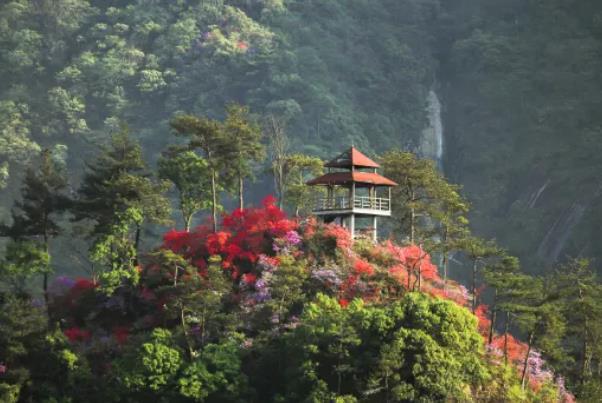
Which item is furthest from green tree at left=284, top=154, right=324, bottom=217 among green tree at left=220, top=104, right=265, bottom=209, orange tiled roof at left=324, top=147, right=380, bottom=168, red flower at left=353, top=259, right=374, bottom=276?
red flower at left=353, top=259, right=374, bottom=276

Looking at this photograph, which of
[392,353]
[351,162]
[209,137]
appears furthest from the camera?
[209,137]

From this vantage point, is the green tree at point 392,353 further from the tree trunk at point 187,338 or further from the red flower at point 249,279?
the red flower at point 249,279

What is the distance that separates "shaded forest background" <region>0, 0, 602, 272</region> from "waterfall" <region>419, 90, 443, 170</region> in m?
1.12

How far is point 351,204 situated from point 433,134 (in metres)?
71.7

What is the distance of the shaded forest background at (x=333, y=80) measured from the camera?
11150 cm

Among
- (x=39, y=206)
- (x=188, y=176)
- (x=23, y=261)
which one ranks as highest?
(x=188, y=176)

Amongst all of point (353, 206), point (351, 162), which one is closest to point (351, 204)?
point (353, 206)

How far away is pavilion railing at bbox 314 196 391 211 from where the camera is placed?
57188 mm

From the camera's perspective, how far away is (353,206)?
56469mm

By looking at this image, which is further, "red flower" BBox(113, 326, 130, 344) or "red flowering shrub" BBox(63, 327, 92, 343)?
"red flowering shrub" BBox(63, 327, 92, 343)

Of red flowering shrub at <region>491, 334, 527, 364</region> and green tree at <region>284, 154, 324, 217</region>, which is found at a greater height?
green tree at <region>284, 154, 324, 217</region>

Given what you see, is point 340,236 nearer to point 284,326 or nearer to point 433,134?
point 284,326

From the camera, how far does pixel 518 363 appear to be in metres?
54.5

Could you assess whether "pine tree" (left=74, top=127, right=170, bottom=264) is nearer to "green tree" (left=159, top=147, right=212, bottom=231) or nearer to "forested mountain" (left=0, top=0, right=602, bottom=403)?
"forested mountain" (left=0, top=0, right=602, bottom=403)
